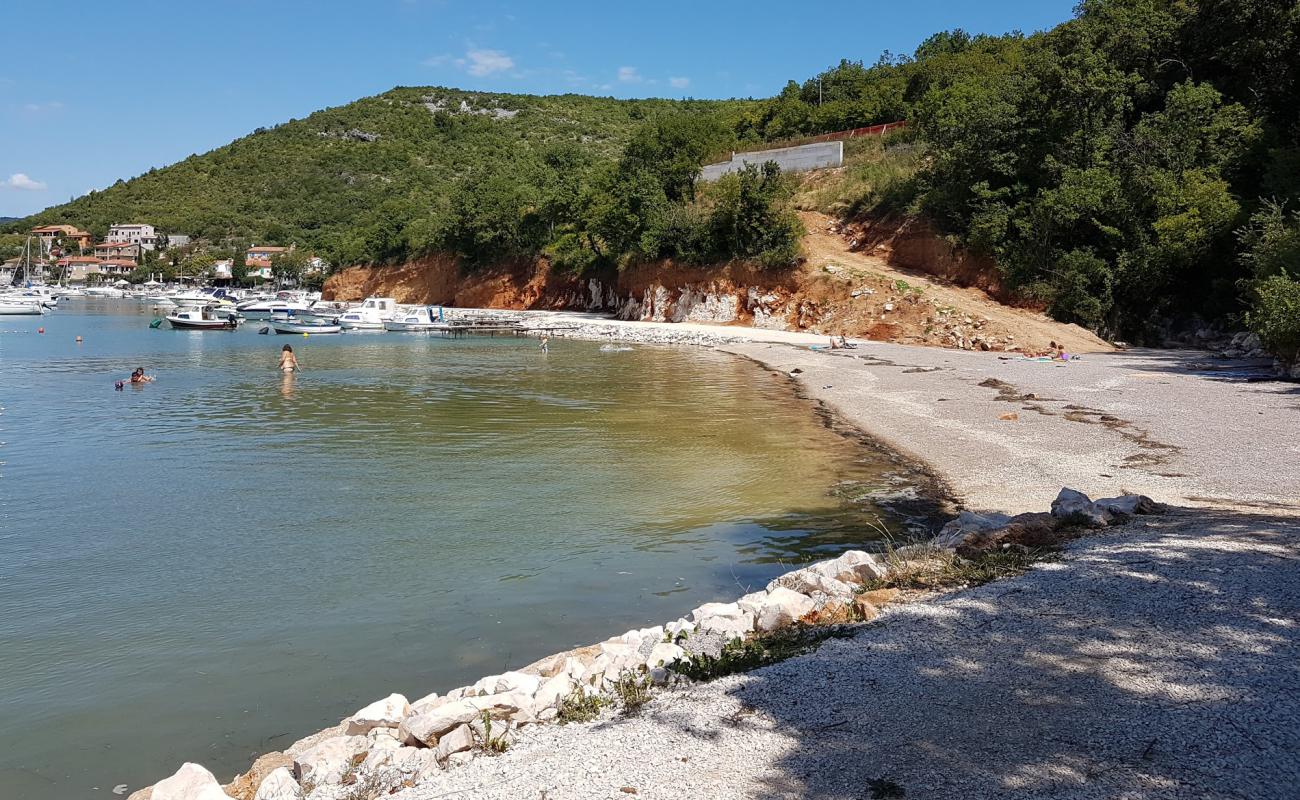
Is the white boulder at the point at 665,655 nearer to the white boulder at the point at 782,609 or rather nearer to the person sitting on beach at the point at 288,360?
the white boulder at the point at 782,609

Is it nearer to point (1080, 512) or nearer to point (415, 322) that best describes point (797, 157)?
point (415, 322)

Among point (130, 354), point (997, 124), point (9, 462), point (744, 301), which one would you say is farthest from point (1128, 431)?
point (130, 354)

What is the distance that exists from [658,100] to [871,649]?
163845 millimetres

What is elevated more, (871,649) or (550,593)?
(871,649)

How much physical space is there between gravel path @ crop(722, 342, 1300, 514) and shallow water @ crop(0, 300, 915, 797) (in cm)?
188

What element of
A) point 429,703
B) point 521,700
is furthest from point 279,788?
point 521,700

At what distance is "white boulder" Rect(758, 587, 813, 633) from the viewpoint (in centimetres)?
707

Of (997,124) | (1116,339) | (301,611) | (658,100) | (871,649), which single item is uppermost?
(658,100)

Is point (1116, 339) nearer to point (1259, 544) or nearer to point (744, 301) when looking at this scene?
point (744, 301)

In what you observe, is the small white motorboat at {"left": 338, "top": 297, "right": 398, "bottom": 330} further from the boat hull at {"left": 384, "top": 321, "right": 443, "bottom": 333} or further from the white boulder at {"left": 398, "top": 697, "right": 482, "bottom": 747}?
the white boulder at {"left": 398, "top": 697, "right": 482, "bottom": 747}

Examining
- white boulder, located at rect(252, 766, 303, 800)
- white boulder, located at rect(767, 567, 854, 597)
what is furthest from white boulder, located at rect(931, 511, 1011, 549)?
white boulder, located at rect(252, 766, 303, 800)

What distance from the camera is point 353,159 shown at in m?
141

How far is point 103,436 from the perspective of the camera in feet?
61.8

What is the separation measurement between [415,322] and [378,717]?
5368 centimetres
